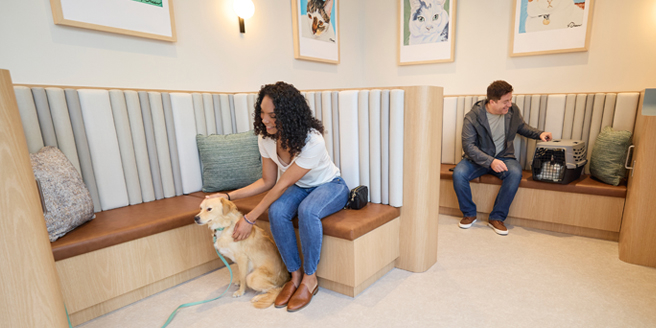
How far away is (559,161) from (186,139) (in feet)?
10.2

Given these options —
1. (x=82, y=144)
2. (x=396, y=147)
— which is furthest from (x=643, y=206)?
(x=82, y=144)

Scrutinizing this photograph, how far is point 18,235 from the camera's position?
97cm

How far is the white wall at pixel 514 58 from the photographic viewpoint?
125 inches

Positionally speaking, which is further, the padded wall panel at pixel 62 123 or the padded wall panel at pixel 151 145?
the padded wall panel at pixel 151 145

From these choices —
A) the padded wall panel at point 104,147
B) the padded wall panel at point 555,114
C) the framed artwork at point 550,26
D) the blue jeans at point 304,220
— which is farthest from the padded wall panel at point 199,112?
the framed artwork at point 550,26

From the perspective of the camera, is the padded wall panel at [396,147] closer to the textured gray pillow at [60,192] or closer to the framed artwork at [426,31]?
the textured gray pillow at [60,192]

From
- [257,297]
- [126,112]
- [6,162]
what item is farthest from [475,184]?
[6,162]

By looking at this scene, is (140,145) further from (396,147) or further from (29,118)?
(396,147)

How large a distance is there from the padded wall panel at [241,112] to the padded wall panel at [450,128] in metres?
2.19

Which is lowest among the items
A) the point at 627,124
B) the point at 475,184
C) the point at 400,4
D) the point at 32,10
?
the point at 475,184

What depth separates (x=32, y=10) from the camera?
6.86ft

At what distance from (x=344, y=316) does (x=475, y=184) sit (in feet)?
6.82

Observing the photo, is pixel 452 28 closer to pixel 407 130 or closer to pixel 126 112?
pixel 407 130

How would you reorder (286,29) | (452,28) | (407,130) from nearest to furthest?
(407,130)
(286,29)
(452,28)
